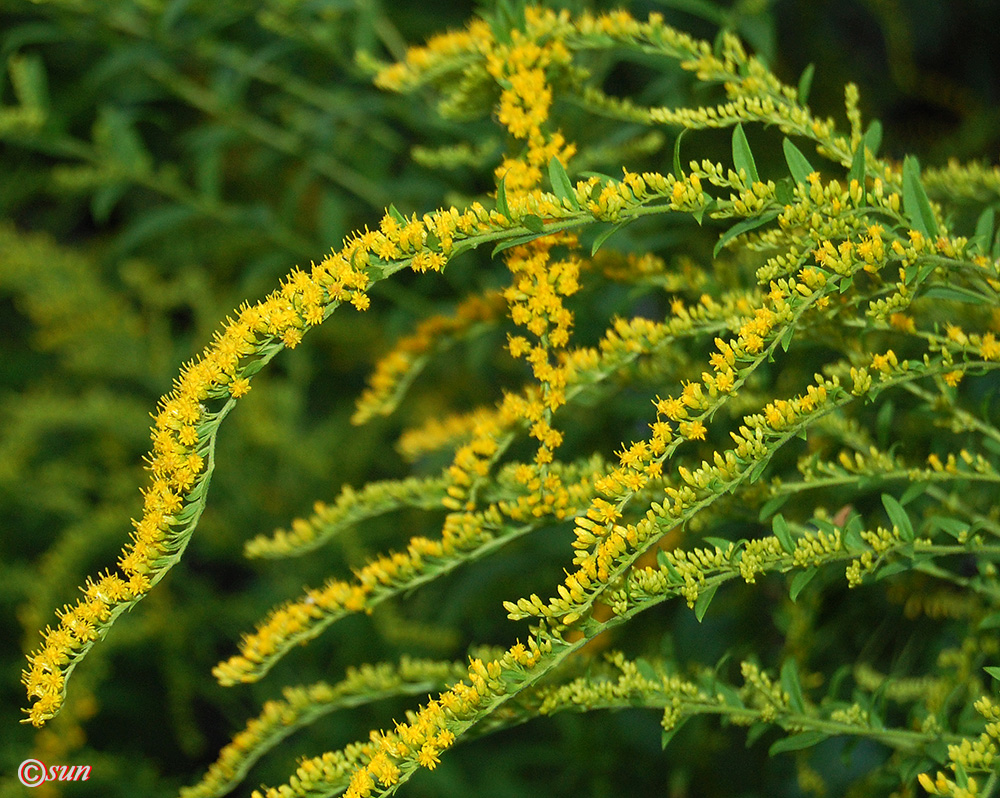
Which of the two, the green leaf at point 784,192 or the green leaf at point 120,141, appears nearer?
the green leaf at point 784,192

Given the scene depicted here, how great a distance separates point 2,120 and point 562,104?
1308 mm

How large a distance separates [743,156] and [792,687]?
0.66 m

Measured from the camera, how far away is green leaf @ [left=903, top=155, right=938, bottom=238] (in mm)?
1087

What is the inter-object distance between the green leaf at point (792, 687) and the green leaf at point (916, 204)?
56 centimetres

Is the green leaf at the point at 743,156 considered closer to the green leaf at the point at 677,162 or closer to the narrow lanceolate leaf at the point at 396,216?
the green leaf at the point at 677,162

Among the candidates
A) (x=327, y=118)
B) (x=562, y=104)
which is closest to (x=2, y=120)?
(x=327, y=118)

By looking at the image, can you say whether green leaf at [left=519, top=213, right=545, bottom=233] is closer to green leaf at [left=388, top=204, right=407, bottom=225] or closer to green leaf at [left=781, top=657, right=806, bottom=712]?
green leaf at [left=388, top=204, right=407, bottom=225]

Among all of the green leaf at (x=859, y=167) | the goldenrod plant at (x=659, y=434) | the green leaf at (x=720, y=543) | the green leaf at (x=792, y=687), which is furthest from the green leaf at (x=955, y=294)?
the green leaf at (x=792, y=687)

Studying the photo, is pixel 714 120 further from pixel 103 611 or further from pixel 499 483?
pixel 103 611

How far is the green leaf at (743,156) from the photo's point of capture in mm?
1071

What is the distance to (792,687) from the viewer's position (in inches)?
47.8

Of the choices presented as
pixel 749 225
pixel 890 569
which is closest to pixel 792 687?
pixel 890 569

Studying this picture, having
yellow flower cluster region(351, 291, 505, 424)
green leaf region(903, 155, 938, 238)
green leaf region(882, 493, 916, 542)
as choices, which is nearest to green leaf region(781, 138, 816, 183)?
green leaf region(903, 155, 938, 238)

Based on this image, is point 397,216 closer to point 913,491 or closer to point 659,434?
point 659,434
